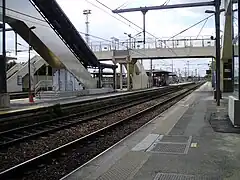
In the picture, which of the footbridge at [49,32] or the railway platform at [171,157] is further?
the footbridge at [49,32]

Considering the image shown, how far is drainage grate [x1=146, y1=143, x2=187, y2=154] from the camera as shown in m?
8.12

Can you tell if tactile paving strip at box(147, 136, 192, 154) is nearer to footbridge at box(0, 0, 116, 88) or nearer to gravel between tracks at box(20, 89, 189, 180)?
gravel between tracks at box(20, 89, 189, 180)

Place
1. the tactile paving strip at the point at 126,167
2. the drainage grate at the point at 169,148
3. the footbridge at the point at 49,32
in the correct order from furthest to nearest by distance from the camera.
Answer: the footbridge at the point at 49,32, the drainage grate at the point at 169,148, the tactile paving strip at the point at 126,167

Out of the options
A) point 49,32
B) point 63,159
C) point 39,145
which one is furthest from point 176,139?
point 49,32

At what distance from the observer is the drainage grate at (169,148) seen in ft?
26.7

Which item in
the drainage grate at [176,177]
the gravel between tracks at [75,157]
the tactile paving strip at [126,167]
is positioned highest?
the drainage grate at [176,177]

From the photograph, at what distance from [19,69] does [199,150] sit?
136ft

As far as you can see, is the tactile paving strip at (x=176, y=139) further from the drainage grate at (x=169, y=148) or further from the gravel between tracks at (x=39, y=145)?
the gravel between tracks at (x=39, y=145)

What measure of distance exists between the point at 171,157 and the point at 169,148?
1.08 meters

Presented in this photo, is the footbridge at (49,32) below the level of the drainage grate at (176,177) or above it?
above

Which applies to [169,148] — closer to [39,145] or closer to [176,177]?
[176,177]

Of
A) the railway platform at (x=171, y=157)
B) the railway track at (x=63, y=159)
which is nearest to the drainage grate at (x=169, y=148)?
the railway platform at (x=171, y=157)

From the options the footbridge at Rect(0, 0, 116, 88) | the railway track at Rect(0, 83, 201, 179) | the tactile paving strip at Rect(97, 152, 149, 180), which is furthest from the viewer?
the footbridge at Rect(0, 0, 116, 88)

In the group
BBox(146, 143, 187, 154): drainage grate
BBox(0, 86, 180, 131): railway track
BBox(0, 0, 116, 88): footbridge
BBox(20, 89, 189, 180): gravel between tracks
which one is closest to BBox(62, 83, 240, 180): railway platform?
BBox(146, 143, 187, 154): drainage grate
